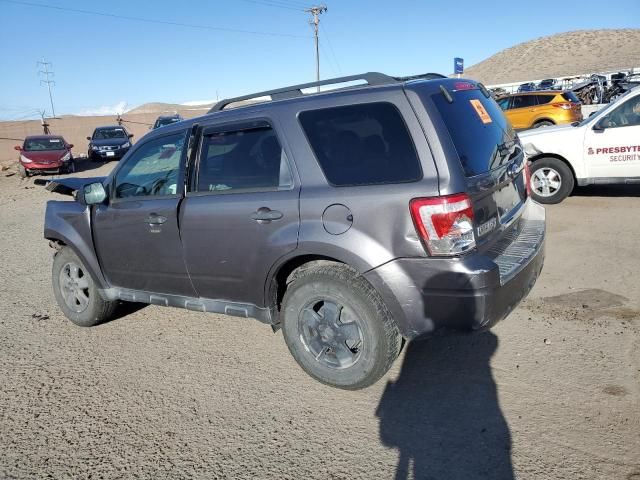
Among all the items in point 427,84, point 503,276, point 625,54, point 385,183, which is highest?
point 625,54

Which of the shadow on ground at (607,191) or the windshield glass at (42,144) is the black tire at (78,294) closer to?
the shadow on ground at (607,191)

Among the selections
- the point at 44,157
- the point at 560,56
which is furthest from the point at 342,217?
the point at 560,56

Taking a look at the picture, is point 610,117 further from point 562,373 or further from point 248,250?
point 248,250

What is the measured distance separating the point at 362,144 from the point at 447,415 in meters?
1.66

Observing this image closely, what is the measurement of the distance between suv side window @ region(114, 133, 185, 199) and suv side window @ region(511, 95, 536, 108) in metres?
15.5

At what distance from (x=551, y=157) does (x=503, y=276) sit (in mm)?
5778

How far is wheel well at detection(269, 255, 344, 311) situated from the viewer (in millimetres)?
3191

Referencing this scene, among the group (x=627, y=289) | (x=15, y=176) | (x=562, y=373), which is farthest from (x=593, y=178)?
(x=15, y=176)

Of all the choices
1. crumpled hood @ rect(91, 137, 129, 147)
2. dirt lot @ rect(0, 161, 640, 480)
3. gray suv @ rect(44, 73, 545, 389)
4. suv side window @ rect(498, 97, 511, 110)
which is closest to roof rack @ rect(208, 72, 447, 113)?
gray suv @ rect(44, 73, 545, 389)

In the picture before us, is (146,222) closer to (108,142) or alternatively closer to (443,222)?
(443,222)

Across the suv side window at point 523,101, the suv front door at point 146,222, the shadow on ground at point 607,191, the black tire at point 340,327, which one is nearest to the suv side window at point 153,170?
the suv front door at point 146,222

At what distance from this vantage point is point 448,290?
272 centimetres

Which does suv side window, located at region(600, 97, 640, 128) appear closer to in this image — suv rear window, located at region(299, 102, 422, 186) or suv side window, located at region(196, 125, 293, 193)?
suv rear window, located at region(299, 102, 422, 186)

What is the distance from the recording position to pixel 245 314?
139 inches
